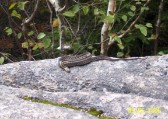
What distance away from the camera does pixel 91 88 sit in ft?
9.82

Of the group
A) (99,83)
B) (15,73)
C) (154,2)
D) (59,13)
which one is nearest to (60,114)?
(99,83)

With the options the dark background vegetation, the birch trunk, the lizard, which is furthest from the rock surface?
the dark background vegetation

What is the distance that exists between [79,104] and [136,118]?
1.39 feet

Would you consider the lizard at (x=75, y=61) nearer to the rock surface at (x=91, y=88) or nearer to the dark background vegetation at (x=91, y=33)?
the rock surface at (x=91, y=88)

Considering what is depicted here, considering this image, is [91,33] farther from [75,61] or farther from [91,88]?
[91,88]

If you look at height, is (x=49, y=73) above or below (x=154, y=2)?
below

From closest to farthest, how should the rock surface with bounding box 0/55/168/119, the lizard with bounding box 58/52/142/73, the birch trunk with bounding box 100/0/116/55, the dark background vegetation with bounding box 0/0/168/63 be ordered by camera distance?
1. the rock surface with bounding box 0/55/168/119
2. the lizard with bounding box 58/52/142/73
3. the birch trunk with bounding box 100/0/116/55
4. the dark background vegetation with bounding box 0/0/168/63

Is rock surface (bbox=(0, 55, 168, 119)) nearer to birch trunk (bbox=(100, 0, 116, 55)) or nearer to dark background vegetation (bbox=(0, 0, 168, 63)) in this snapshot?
birch trunk (bbox=(100, 0, 116, 55))

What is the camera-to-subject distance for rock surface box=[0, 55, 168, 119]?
2.38m

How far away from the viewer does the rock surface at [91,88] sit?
7.82 feet

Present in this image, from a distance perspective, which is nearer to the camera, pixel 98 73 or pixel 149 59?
pixel 98 73

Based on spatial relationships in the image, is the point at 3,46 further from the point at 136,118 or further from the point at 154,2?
the point at 136,118

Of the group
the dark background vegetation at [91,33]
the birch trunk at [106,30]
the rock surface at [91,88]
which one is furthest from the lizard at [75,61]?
the dark background vegetation at [91,33]

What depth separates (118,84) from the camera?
3004mm
